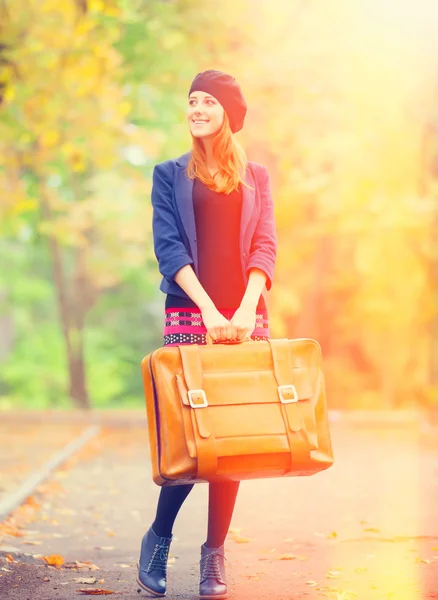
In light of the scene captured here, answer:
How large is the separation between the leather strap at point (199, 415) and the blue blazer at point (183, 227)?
0.34m

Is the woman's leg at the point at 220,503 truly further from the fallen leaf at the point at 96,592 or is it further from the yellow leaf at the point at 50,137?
the yellow leaf at the point at 50,137

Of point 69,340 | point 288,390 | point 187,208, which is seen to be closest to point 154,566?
point 288,390

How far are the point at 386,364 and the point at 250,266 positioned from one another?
Result: 19.6 m

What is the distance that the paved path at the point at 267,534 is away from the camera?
5.16m

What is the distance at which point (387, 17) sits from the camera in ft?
49.2

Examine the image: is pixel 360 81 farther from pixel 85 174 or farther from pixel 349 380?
pixel 349 380

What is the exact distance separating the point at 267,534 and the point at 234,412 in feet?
9.09

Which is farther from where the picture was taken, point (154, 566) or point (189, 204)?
point (154, 566)

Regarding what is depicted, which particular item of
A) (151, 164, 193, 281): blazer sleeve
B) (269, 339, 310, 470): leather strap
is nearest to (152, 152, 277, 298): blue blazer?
(151, 164, 193, 281): blazer sleeve

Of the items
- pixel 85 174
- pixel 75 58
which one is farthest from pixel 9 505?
pixel 85 174

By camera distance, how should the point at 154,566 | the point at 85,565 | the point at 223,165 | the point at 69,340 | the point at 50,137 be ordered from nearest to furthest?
1. the point at 223,165
2. the point at 154,566
3. the point at 85,565
4. the point at 50,137
5. the point at 69,340

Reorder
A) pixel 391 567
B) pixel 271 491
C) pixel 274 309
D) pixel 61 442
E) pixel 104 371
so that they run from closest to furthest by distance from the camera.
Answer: pixel 391 567, pixel 271 491, pixel 61 442, pixel 274 309, pixel 104 371

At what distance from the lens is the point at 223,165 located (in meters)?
4.69

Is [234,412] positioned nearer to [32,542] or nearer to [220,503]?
[220,503]
